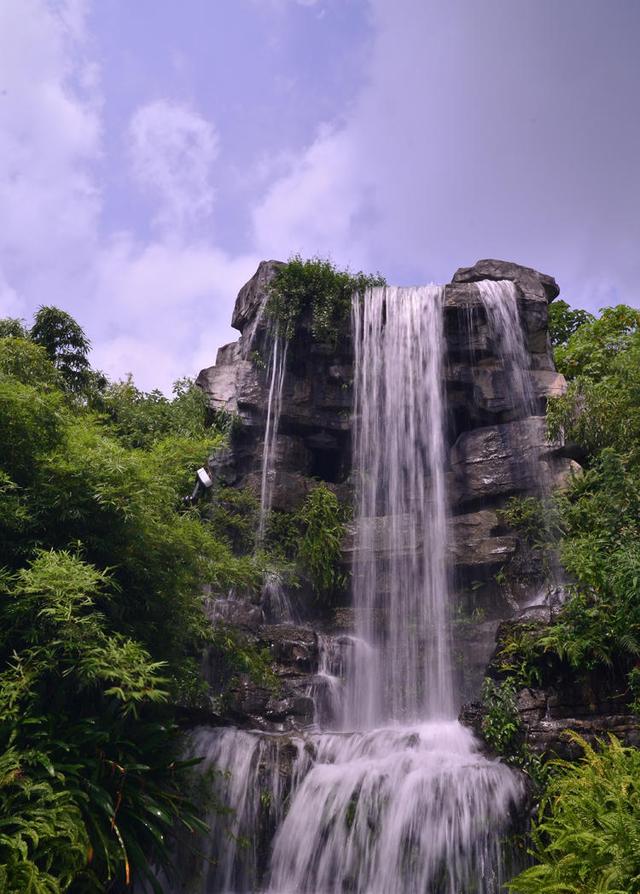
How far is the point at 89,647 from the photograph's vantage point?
6.46 meters

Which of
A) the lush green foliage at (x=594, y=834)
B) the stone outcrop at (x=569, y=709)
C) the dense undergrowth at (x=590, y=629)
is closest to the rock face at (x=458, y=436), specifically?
the dense undergrowth at (x=590, y=629)

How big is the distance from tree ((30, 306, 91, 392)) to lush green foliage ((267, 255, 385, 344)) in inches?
173

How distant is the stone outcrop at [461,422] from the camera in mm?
13016

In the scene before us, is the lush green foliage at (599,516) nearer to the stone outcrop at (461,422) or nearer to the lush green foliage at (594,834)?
the stone outcrop at (461,422)

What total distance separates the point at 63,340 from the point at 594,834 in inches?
560

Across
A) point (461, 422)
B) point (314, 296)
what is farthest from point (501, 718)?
point (314, 296)

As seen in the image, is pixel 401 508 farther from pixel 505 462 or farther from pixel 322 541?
pixel 505 462

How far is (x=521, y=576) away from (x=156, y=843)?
790cm

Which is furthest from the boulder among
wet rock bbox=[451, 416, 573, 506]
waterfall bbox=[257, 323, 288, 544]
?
waterfall bbox=[257, 323, 288, 544]

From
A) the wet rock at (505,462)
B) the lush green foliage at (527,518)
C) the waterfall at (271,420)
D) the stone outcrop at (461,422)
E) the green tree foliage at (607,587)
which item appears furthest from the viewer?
the waterfall at (271,420)

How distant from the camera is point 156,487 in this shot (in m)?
8.00

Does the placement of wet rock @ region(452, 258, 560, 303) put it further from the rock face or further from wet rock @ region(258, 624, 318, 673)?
wet rock @ region(258, 624, 318, 673)

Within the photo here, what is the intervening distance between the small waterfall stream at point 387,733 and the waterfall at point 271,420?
1.3 inches

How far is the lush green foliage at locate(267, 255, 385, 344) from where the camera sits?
615 inches
